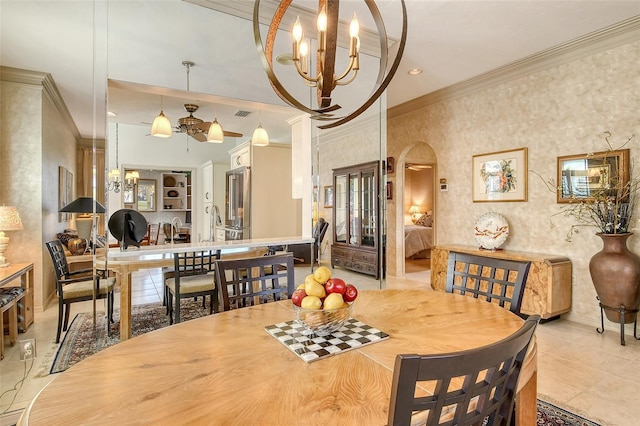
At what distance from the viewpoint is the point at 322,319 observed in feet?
3.96

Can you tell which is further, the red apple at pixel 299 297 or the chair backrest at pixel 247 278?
the chair backrest at pixel 247 278

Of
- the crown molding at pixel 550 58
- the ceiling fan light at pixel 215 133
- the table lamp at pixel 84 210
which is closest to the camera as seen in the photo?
the table lamp at pixel 84 210

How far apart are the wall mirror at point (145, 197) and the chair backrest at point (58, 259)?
2.55 feet

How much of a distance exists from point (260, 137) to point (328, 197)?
1.74m

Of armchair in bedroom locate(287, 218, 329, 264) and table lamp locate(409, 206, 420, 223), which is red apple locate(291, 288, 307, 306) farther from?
table lamp locate(409, 206, 420, 223)

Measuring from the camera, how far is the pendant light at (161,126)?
336cm

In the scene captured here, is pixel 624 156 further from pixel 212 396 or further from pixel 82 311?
pixel 82 311

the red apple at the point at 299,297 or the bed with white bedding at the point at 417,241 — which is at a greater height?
the red apple at the point at 299,297

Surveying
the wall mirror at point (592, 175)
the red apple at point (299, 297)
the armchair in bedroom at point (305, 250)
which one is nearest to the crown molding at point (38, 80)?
the armchair in bedroom at point (305, 250)

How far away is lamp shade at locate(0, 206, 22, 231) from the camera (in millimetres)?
2996

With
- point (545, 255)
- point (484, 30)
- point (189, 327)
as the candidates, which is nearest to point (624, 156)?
point (545, 255)

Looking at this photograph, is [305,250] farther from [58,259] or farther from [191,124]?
[58,259]

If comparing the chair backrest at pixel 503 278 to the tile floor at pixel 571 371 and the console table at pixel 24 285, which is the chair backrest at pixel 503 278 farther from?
the console table at pixel 24 285

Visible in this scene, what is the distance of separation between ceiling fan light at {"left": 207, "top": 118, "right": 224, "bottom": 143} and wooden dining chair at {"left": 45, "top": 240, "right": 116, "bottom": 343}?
1.69 metres
